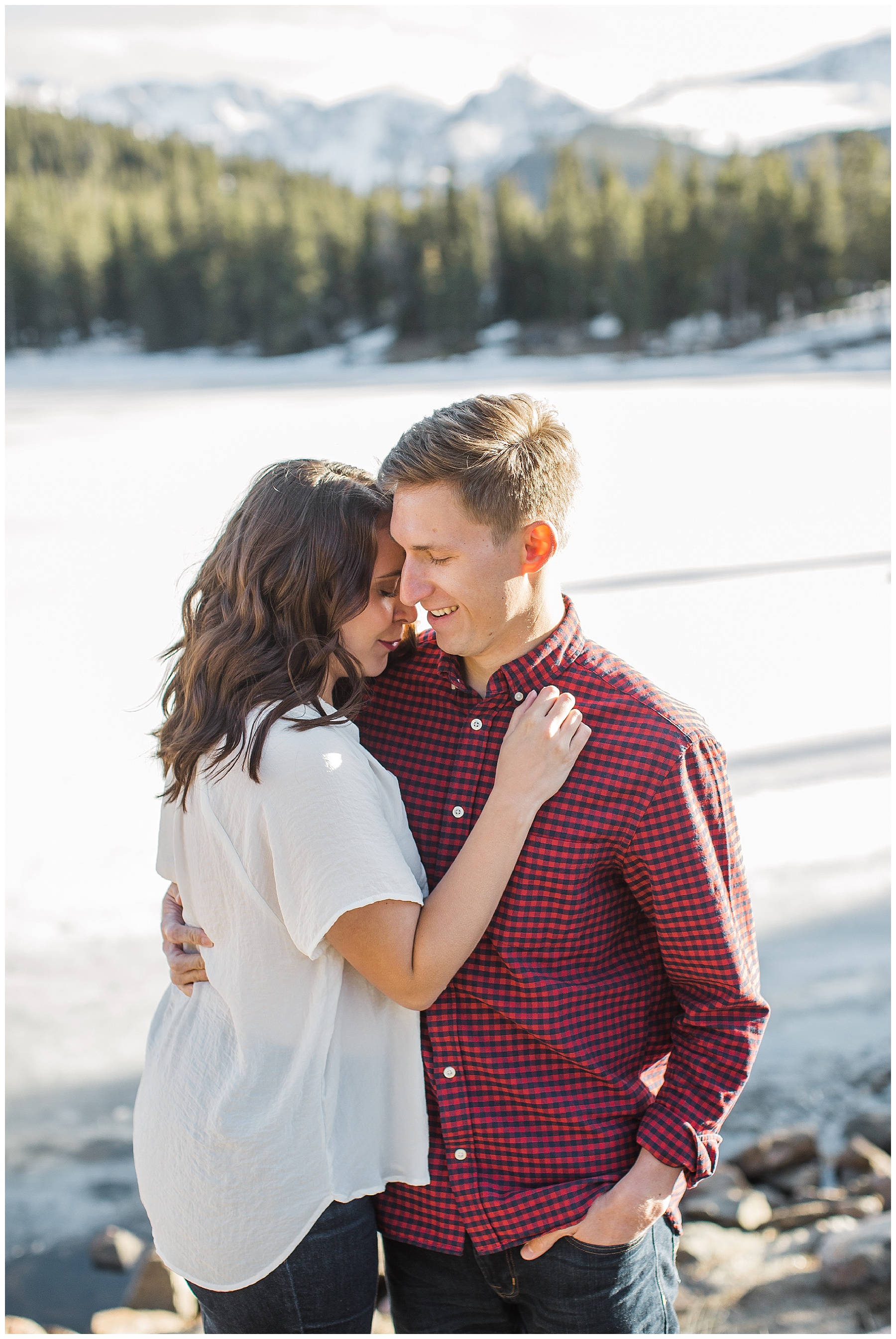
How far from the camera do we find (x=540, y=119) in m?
161

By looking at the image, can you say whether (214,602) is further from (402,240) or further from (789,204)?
(402,240)

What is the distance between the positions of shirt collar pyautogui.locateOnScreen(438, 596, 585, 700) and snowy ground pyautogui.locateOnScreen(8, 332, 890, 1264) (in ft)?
2.64

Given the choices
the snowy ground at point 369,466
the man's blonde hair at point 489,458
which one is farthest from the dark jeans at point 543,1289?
the snowy ground at point 369,466

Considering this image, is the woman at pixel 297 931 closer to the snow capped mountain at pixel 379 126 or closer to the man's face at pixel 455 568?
the man's face at pixel 455 568

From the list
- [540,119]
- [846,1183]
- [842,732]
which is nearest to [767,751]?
[842,732]

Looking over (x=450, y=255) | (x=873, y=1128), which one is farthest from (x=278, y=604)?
(x=450, y=255)

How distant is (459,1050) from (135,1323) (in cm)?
193

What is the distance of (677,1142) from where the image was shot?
4.91ft

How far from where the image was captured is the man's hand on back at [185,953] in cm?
163

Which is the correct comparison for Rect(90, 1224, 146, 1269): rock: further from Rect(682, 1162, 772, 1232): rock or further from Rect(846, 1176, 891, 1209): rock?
Rect(846, 1176, 891, 1209): rock

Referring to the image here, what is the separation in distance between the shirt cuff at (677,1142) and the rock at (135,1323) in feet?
6.27

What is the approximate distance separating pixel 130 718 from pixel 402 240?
140 feet

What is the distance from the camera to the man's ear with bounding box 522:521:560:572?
163cm

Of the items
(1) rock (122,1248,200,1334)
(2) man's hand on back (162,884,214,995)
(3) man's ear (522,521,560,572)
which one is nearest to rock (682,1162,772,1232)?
(1) rock (122,1248,200,1334)
